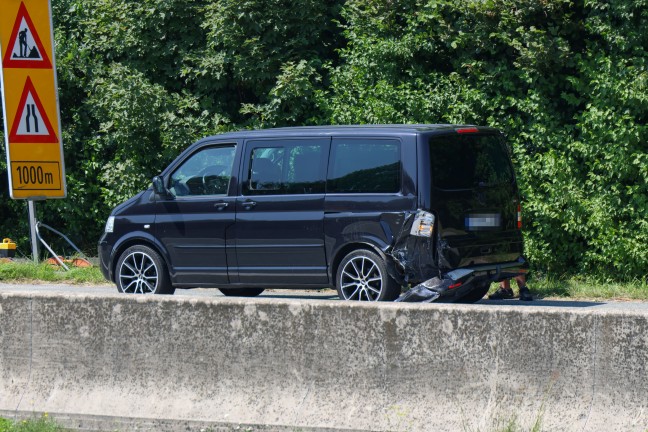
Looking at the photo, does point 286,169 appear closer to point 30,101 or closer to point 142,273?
point 142,273

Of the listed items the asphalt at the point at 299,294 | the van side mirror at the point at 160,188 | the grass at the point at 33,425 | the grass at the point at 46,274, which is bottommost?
Answer: the asphalt at the point at 299,294

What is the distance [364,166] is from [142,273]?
9.16ft

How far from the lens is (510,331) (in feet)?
19.6

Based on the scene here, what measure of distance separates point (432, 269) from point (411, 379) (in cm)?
430

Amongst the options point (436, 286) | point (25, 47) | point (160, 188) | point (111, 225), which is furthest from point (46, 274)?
point (436, 286)

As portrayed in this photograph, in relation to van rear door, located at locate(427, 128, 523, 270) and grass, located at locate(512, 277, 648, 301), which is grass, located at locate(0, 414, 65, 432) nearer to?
van rear door, located at locate(427, 128, 523, 270)

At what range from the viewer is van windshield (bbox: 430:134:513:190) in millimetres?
10641

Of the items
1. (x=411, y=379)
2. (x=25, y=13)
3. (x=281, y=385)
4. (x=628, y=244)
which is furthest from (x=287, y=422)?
(x=25, y=13)

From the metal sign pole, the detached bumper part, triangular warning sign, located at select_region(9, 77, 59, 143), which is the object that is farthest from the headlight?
the metal sign pole

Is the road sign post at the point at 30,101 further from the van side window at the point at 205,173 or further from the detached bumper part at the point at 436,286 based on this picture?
the detached bumper part at the point at 436,286

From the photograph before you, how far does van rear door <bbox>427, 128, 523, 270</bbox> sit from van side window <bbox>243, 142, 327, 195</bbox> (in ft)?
3.85

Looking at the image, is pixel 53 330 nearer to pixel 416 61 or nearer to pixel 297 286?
pixel 297 286

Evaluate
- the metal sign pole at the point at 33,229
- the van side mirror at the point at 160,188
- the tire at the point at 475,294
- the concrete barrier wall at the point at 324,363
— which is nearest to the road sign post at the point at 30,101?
the metal sign pole at the point at 33,229

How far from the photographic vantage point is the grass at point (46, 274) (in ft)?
51.1
